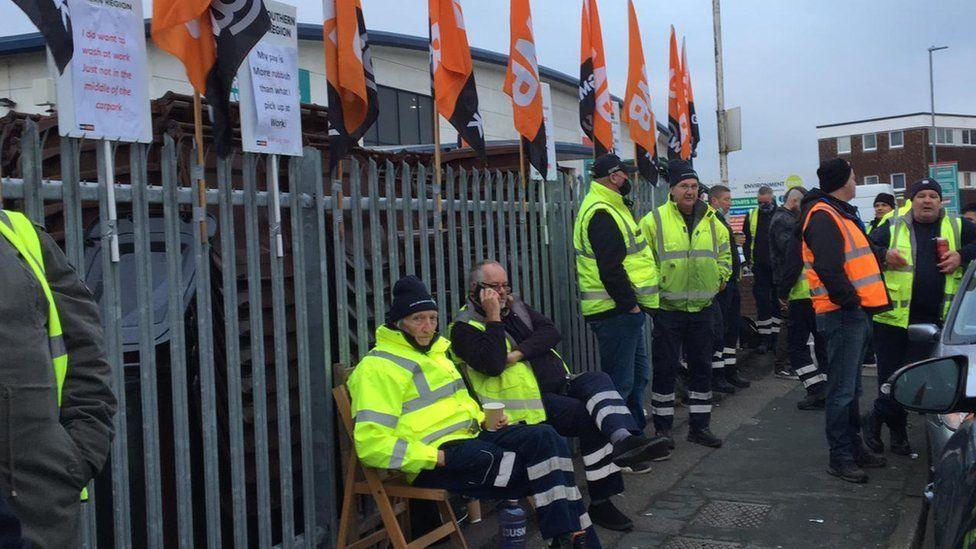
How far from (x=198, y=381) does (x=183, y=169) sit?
0.93m

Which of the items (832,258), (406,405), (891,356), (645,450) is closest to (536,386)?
(645,450)

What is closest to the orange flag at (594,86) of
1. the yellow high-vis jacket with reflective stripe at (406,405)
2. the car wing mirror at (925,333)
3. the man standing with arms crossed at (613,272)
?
the man standing with arms crossed at (613,272)

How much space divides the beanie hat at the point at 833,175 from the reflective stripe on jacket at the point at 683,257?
1034 millimetres

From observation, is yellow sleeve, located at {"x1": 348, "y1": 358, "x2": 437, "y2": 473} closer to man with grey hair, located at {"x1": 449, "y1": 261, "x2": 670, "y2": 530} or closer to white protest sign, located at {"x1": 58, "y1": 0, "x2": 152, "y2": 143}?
man with grey hair, located at {"x1": 449, "y1": 261, "x2": 670, "y2": 530}

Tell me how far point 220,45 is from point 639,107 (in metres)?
5.24

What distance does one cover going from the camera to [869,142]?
61.2 m

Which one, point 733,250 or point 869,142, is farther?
point 869,142

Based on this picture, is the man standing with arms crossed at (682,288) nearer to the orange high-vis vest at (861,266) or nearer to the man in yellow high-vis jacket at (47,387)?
the orange high-vis vest at (861,266)

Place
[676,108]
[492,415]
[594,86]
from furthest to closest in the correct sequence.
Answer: [676,108] < [594,86] < [492,415]

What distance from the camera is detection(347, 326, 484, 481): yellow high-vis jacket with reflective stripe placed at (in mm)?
4055

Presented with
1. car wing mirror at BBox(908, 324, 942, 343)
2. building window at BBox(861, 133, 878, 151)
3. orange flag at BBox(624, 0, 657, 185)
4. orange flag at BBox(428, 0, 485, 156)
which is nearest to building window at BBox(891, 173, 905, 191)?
building window at BBox(861, 133, 878, 151)

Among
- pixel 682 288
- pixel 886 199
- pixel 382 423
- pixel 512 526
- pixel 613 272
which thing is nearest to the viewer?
pixel 382 423

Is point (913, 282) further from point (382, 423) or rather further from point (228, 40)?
point (228, 40)

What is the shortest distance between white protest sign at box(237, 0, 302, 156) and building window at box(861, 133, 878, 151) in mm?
62583
